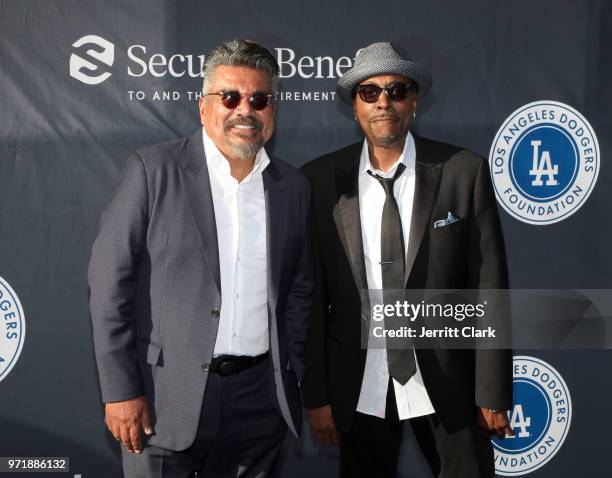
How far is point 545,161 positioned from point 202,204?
212 centimetres

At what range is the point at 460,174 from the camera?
2.68 m

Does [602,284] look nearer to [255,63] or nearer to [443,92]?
[443,92]

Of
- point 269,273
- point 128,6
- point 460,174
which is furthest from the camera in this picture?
point 128,6

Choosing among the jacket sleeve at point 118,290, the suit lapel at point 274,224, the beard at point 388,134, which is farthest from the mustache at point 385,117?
the jacket sleeve at point 118,290

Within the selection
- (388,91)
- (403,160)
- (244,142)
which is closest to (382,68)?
(388,91)

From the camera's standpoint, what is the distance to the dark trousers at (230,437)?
245 centimetres

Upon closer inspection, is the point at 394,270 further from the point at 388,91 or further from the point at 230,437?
the point at 230,437

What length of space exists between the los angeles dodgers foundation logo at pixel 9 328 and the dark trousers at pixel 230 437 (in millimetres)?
1304

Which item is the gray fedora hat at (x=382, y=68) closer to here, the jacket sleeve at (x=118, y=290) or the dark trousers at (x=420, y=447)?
the jacket sleeve at (x=118, y=290)

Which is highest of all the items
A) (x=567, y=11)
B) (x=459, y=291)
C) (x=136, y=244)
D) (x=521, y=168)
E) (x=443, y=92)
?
(x=567, y=11)

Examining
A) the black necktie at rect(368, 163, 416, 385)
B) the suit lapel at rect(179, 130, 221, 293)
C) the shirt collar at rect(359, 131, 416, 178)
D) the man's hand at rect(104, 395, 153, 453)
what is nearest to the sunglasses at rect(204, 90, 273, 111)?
the suit lapel at rect(179, 130, 221, 293)

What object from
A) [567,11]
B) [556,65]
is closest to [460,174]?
[556,65]

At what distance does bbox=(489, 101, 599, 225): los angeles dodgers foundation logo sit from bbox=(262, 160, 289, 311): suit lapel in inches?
58.6

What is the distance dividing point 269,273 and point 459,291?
33.6 inches
